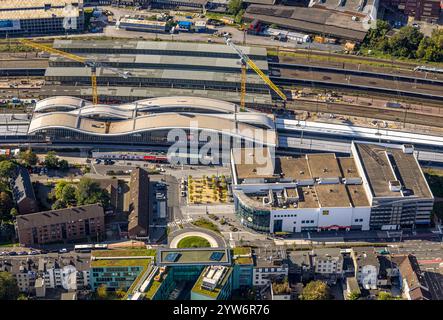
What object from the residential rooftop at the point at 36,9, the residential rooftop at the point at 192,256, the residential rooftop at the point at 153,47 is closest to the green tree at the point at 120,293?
the residential rooftop at the point at 192,256

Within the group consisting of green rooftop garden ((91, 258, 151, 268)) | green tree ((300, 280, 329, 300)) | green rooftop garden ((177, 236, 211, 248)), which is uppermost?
green rooftop garden ((177, 236, 211, 248))

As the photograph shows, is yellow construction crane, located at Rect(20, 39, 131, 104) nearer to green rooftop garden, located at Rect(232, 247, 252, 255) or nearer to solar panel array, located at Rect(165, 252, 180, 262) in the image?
solar panel array, located at Rect(165, 252, 180, 262)

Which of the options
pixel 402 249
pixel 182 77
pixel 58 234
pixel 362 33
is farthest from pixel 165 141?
pixel 362 33

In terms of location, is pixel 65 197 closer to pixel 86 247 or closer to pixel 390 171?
pixel 86 247

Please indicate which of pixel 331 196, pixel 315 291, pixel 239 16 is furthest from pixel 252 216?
pixel 239 16

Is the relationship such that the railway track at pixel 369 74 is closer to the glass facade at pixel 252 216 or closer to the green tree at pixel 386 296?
the glass facade at pixel 252 216

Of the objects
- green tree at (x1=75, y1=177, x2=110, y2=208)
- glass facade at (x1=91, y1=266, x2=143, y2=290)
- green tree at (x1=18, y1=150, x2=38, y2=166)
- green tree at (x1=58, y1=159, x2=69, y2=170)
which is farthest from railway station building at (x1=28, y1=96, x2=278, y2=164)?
glass facade at (x1=91, y1=266, x2=143, y2=290)
